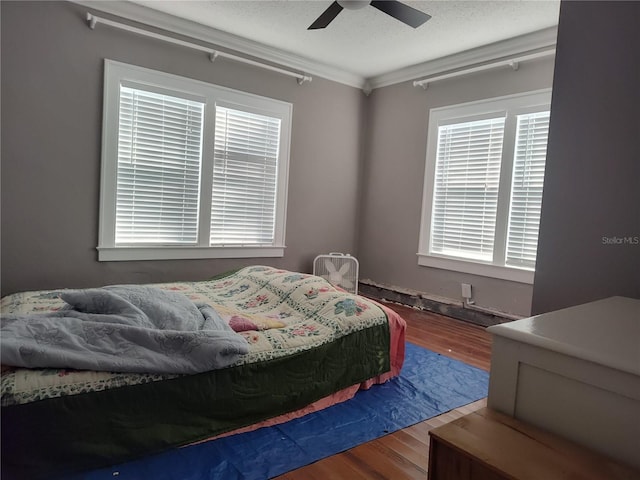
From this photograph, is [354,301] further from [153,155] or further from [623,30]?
[153,155]

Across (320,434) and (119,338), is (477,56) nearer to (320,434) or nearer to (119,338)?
(320,434)

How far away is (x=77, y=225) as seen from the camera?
330 centimetres

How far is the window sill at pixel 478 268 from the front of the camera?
3670 mm

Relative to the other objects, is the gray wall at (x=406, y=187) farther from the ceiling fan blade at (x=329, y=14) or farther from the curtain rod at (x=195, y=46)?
the ceiling fan blade at (x=329, y=14)

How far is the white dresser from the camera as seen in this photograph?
0.89m

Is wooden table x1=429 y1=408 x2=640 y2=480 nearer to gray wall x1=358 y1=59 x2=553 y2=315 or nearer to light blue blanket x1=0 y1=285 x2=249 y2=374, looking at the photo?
light blue blanket x1=0 y1=285 x2=249 y2=374

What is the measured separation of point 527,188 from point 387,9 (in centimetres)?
197

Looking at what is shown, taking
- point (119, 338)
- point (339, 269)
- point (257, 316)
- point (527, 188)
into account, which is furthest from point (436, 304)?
point (119, 338)

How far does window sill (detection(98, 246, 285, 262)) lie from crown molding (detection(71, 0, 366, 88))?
188cm

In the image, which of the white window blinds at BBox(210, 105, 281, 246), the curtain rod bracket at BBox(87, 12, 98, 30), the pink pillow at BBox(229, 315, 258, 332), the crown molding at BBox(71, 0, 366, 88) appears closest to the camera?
the pink pillow at BBox(229, 315, 258, 332)

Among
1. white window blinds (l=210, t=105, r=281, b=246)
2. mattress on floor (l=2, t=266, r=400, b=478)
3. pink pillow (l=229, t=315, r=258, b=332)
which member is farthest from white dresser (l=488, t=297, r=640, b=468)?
white window blinds (l=210, t=105, r=281, b=246)

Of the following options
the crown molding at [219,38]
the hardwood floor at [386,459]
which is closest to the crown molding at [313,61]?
the crown molding at [219,38]

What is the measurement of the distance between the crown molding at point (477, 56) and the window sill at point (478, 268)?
1.89m

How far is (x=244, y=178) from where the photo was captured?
13.6 ft
